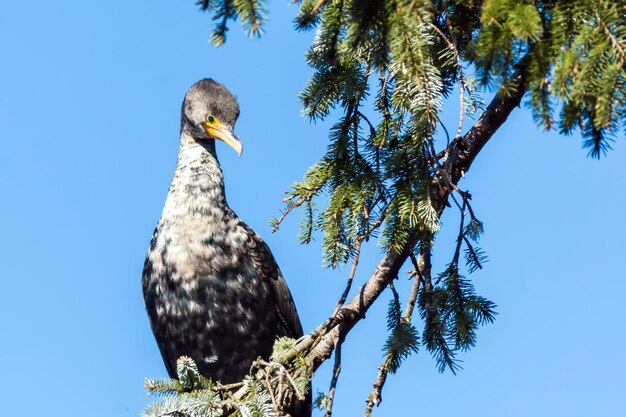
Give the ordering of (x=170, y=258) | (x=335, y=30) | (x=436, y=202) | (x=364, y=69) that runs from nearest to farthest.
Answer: (x=335, y=30)
(x=436, y=202)
(x=364, y=69)
(x=170, y=258)

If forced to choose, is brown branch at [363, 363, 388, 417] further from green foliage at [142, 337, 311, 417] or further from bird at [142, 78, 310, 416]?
bird at [142, 78, 310, 416]

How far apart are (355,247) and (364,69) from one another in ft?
2.64

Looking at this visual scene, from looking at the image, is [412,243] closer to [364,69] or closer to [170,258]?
[364,69]

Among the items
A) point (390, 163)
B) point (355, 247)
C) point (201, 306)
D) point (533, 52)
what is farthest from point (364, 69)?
point (201, 306)

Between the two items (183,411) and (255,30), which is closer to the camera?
(255,30)

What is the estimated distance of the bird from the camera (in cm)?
482

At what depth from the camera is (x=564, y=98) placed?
2.31 m

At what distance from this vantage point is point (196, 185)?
504 centimetres

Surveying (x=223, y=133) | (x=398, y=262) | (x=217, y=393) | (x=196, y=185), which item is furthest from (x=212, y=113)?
(x=217, y=393)

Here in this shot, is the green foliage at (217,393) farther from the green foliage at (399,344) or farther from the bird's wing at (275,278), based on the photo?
the bird's wing at (275,278)

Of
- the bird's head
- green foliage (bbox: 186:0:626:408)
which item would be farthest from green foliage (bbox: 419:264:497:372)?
the bird's head

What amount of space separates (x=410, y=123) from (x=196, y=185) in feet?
6.39

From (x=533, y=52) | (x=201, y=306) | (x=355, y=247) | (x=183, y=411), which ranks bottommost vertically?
(x=183, y=411)

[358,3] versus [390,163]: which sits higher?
[390,163]
